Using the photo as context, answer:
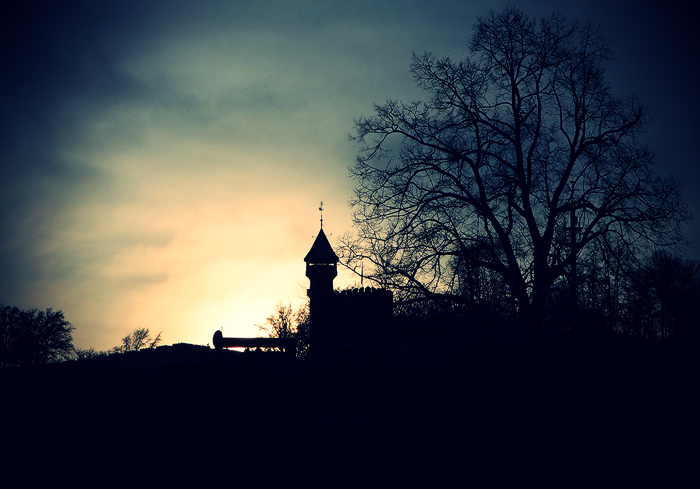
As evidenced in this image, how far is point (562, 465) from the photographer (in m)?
8.92

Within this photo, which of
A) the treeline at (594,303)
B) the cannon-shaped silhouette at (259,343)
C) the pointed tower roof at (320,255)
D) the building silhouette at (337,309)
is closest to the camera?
the treeline at (594,303)

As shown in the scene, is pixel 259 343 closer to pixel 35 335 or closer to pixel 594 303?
pixel 594 303

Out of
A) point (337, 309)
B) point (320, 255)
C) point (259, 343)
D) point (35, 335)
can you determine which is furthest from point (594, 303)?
point (35, 335)

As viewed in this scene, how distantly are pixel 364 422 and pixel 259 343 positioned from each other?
480 centimetres

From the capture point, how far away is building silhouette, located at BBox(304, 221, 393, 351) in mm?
11695

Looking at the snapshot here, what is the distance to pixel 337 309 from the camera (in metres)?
11.5

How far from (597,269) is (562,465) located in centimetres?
488

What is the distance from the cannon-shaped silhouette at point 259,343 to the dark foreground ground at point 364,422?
2.01 m

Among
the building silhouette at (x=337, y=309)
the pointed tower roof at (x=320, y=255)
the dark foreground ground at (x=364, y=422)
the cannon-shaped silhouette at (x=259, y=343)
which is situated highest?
the pointed tower roof at (x=320, y=255)

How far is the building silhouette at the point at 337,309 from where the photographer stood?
38.4ft

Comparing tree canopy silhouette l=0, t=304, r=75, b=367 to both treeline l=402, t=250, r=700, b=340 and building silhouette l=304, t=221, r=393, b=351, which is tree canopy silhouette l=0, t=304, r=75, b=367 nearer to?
building silhouette l=304, t=221, r=393, b=351

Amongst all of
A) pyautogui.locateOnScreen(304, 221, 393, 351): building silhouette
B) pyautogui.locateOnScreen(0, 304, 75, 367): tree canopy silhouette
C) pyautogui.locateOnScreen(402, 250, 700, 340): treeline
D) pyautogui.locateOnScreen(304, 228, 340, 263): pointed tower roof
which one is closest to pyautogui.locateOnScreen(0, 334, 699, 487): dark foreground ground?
pyautogui.locateOnScreen(402, 250, 700, 340): treeline

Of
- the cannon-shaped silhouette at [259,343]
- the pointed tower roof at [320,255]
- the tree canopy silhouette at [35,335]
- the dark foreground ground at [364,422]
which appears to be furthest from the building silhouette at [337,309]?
the tree canopy silhouette at [35,335]

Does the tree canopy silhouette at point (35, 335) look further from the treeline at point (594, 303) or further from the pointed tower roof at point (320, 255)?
the treeline at point (594, 303)
